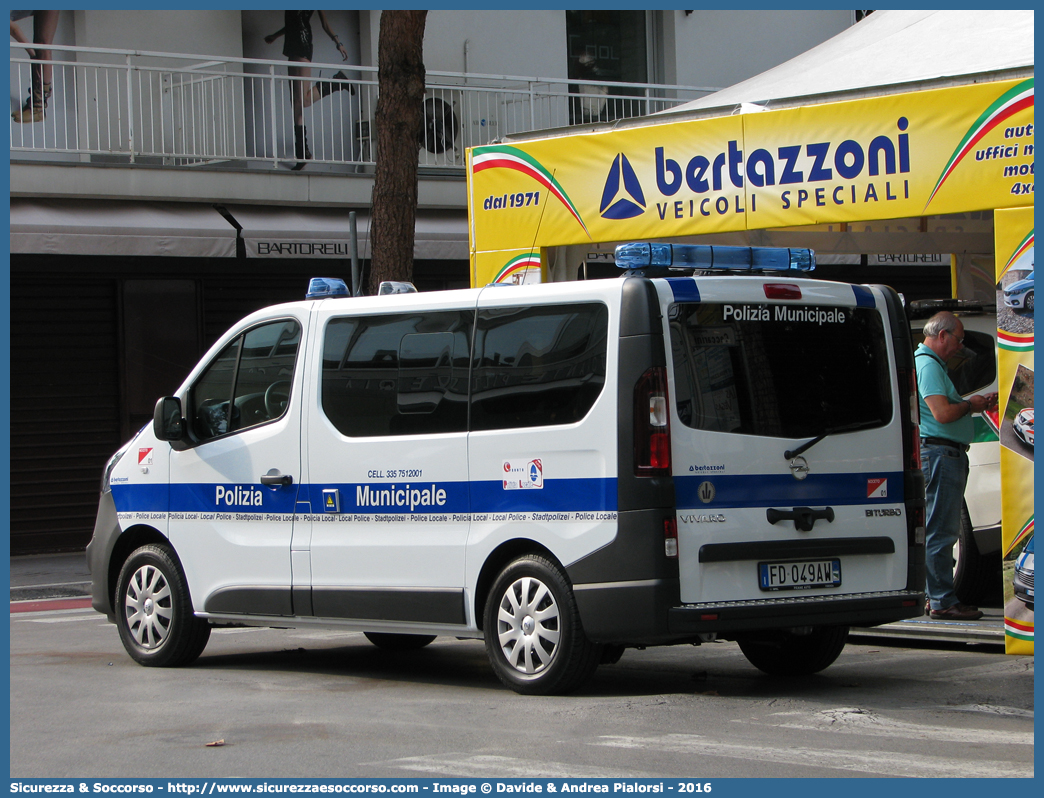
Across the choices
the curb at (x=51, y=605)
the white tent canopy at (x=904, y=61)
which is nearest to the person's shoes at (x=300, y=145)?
the curb at (x=51, y=605)

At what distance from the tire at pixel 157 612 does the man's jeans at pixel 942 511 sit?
182 inches

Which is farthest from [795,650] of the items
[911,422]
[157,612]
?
[157,612]

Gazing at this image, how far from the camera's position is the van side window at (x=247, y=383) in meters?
8.10

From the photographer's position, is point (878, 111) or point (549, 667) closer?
point (549, 667)

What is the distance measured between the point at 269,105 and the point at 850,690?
1386 centimetres

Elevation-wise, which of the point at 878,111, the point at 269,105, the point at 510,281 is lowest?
the point at 510,281

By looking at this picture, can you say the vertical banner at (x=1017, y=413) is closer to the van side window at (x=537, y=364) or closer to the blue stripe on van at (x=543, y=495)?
the blue stripe on van at (x=543, y=495)

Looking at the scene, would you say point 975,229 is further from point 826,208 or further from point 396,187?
point 396,187

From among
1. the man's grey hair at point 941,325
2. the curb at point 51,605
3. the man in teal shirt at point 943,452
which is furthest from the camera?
the curb at point 51,605

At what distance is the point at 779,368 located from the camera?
698 centimetres

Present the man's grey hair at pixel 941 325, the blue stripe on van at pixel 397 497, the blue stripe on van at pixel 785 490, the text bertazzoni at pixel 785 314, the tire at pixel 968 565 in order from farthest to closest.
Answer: the tire at pixel 968 565, the man's grey hair at pixel 941 325, the blue stripe on van at pixel 397 497, the text bertazzoni at pixel 785 314, the blue stripe on van at pixel 785 490

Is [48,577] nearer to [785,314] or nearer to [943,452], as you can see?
[943,452]

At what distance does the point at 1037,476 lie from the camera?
7715mm

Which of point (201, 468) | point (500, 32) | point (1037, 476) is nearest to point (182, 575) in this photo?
point (201, 468)
